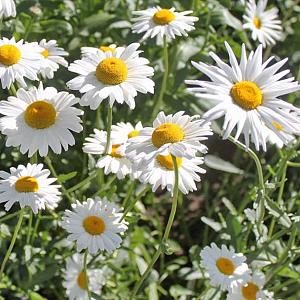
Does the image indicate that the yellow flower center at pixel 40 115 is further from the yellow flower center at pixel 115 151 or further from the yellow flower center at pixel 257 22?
the yellow flower center at pixel 257 22

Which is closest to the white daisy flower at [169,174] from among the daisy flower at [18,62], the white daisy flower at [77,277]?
the daisy flower at [18,62]

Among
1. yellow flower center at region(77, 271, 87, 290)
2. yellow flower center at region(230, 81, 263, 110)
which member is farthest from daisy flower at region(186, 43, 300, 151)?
yellow flower center at region(77, 271, 87, 290)

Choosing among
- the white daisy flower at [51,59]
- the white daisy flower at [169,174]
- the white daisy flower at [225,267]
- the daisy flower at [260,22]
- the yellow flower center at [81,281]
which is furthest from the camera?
the daisy flower at [260,22]

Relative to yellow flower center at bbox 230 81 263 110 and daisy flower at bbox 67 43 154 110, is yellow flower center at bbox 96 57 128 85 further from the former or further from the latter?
yellow flower center at bbox 230 81 263 110

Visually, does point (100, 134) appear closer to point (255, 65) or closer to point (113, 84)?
point (113, 84)

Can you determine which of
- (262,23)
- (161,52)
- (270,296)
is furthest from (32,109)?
(262,23)

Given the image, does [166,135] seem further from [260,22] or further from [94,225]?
[260,22]
